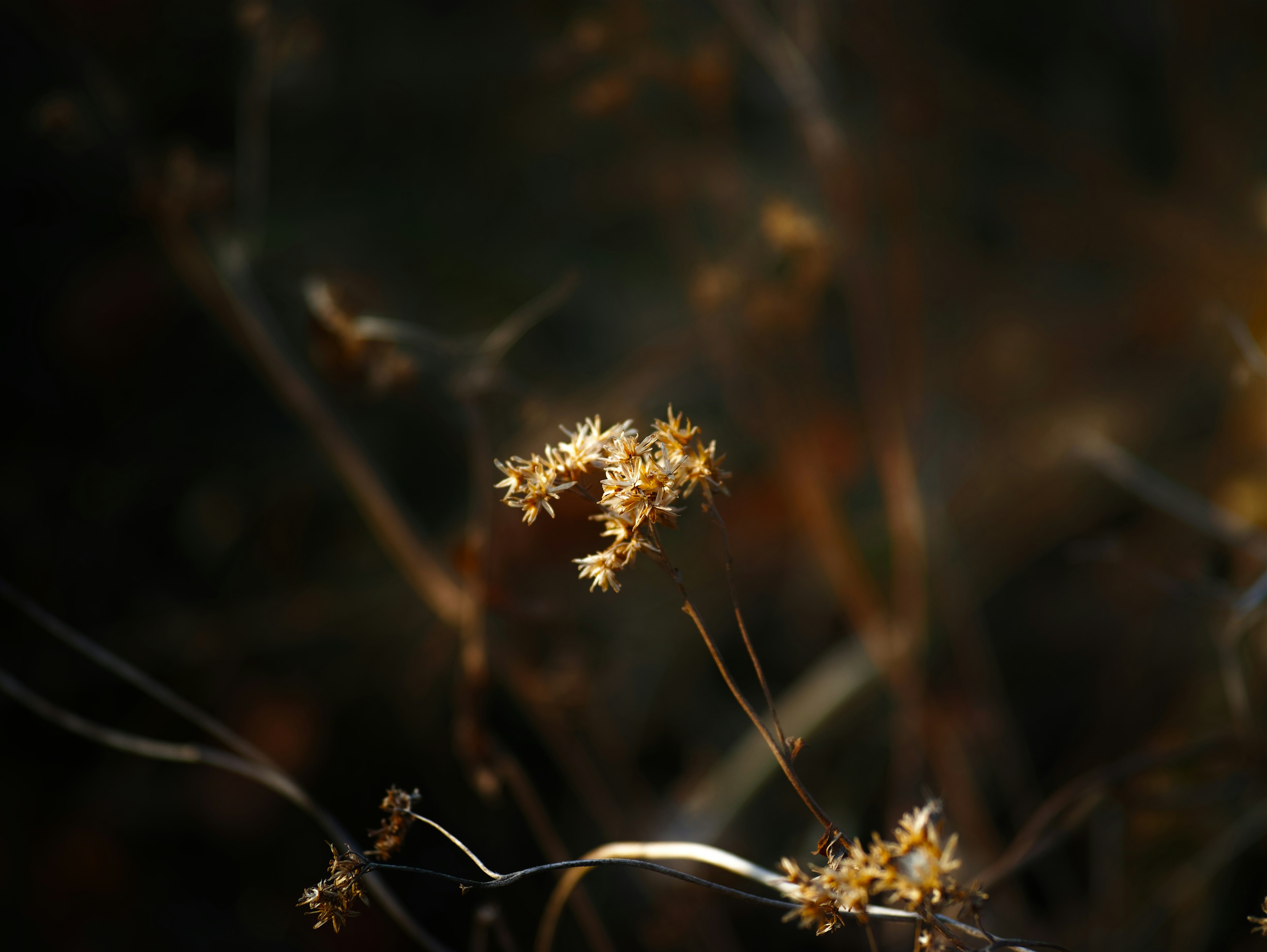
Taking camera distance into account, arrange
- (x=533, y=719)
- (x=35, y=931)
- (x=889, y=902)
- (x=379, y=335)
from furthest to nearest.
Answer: (x=35, y=931) → (x=533, y=719) → (x=379, y=335) → (x=889, y=902)

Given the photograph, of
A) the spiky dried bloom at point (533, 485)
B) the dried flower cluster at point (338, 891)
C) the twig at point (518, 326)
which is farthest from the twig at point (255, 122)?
the dried flower cluster at point (338, 891)

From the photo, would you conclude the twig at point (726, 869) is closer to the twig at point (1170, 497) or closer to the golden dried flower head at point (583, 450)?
the golden dried flower head at point (583, 450)

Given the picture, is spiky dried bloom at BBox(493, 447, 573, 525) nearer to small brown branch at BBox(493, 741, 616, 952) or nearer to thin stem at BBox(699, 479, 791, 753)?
thin stem at BBox(699, 479, 791, 753)

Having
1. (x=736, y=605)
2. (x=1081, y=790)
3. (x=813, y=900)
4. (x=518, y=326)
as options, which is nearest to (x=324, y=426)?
(x=518, y=326)

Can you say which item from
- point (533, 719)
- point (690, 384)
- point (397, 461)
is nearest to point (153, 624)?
point (397, 461)

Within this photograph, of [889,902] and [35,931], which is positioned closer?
[889,902]

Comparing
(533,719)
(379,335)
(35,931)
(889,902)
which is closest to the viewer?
(889,902)

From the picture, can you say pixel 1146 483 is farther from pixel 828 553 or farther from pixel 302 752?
pixel 302 752
